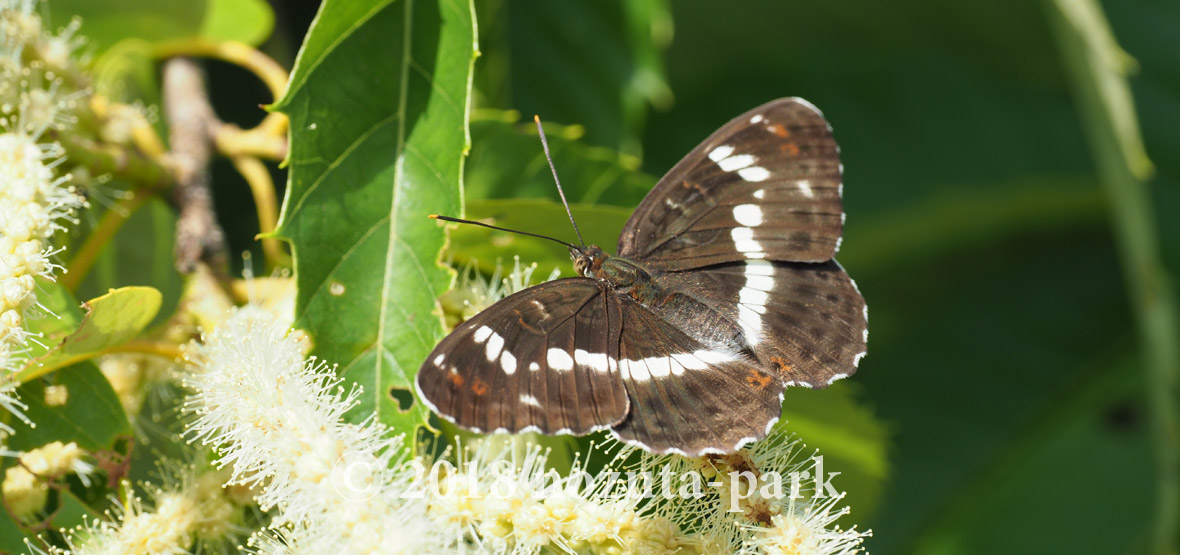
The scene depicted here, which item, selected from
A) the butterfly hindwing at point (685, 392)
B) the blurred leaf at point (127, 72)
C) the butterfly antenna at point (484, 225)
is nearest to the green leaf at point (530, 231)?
the butterfly antenna at point (484, 225)

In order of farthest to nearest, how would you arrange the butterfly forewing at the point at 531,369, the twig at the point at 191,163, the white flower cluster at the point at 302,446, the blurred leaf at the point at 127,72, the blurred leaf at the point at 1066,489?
the blurred leaf at the point at 1066,489, the blurred leaf at the point at 127,72, the twig at the point at 191,163, the butterfly forewing at the point at 531,369, the white flower cluster at the point at 302,446

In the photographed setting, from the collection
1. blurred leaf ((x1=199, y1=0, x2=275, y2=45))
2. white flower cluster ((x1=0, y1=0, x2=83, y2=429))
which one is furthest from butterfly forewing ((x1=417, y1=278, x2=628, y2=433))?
blurred leaf ((x1=199, y1=0, x2=275, y2=45))

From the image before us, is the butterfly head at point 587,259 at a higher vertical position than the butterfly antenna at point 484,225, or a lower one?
lower

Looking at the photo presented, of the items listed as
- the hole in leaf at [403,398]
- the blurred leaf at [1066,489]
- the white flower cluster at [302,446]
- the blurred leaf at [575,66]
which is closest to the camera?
the white flower cluster at [302,446]

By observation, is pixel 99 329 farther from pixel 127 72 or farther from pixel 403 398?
pixel 127 72

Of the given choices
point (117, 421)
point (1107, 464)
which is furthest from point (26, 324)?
point (1107, 464)

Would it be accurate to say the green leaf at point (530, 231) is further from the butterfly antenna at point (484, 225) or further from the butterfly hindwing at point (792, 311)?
the butterfly hindwing at point (792, 311)

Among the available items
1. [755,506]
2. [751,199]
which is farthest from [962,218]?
[755,506]
